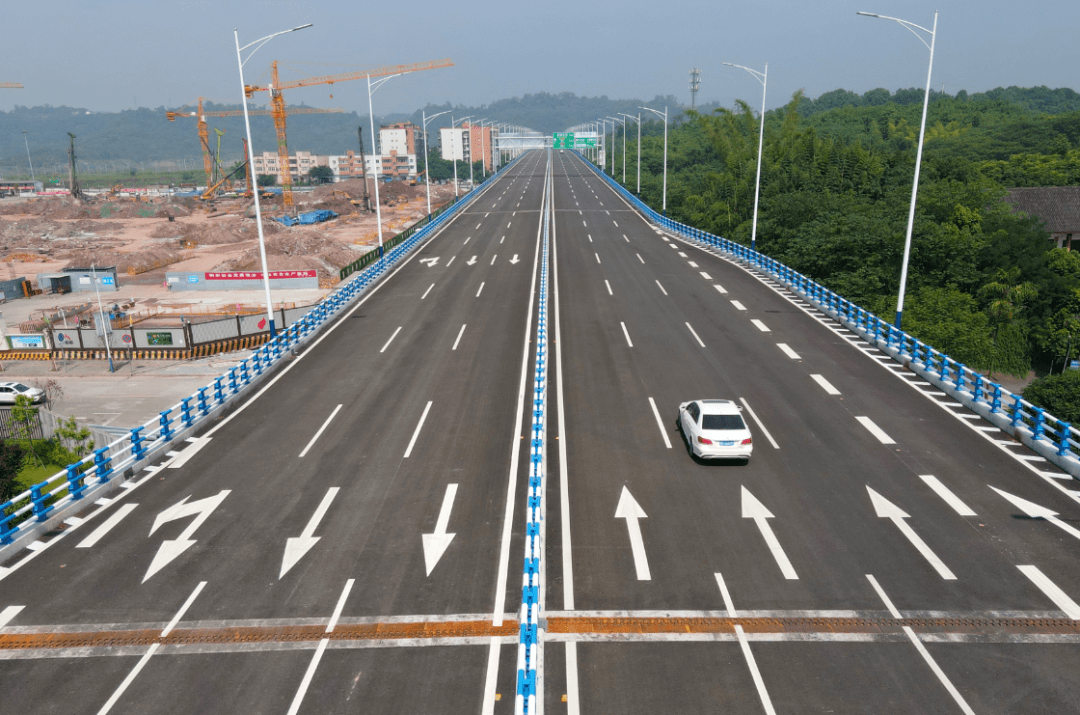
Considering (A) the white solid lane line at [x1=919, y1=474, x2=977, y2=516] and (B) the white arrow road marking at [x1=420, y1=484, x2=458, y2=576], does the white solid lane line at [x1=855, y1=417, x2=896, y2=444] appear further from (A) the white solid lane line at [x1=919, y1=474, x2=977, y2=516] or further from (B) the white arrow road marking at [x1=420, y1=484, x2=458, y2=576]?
(B) the white arrow road marking at [x1=420, y1=484, x2=458, y2=576]

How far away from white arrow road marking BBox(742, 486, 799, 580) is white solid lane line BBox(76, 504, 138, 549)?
14918mm

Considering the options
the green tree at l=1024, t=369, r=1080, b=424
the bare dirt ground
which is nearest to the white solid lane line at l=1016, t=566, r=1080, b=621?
the green tree at l=1024, t=369, r=1080, b=424

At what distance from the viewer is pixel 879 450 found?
64.0 feet

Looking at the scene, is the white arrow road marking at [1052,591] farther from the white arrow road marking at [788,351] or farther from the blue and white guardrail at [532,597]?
the white arrow road marking at [788,351]

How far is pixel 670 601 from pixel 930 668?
14.3ft

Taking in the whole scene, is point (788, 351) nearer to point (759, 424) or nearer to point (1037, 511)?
point (759, 424)

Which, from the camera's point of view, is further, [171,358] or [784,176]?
[784,176]

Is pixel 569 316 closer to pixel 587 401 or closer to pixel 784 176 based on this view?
pixel 587 401

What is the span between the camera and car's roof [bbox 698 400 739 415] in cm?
1891

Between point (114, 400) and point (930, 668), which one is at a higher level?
point (930, 668)

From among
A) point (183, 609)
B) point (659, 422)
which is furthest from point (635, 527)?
point (183, 609)

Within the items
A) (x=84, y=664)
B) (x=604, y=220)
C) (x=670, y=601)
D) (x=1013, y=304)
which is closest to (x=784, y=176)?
(x=604, y=220)

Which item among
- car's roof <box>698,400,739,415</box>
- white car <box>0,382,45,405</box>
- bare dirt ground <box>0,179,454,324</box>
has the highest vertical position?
car's roof <box>698,400,739,415</box>

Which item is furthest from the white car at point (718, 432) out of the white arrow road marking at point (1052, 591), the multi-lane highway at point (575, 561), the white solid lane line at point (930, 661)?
the white arrow road marking at point (1052, 591)
